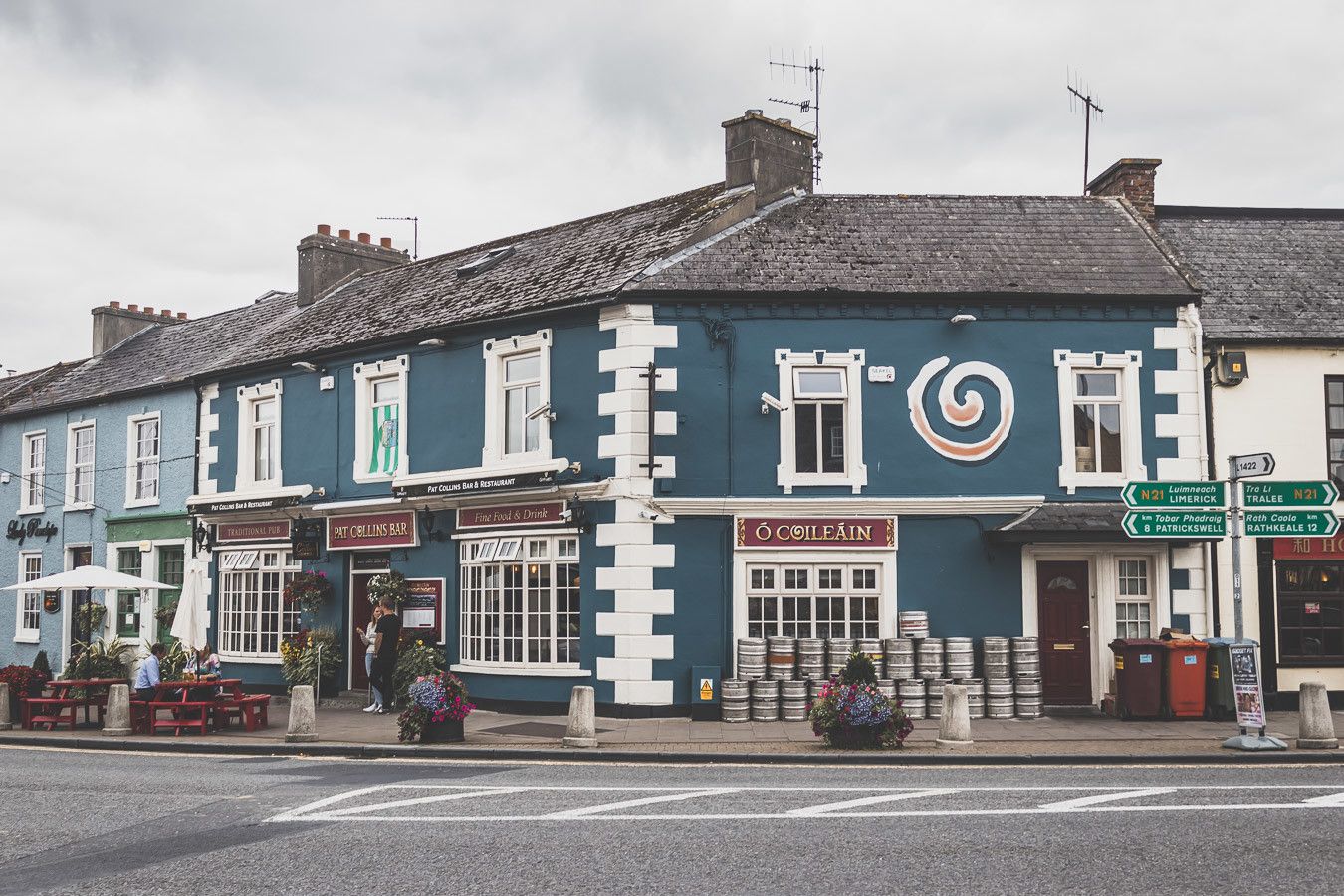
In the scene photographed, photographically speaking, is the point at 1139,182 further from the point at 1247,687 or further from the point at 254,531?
the point at 254,531

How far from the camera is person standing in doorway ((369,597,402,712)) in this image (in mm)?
18328

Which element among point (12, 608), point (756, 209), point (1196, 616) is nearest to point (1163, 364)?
point (1196, 616)

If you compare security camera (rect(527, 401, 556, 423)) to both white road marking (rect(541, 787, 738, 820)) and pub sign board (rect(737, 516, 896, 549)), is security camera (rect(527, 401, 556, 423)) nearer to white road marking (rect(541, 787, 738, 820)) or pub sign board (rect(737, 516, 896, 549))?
pub sign board (rect(737, 516, 896, 549))

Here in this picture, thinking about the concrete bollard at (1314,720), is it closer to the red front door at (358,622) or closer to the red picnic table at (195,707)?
the red picnic table at (195,707)

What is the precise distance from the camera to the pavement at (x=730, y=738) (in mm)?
13633

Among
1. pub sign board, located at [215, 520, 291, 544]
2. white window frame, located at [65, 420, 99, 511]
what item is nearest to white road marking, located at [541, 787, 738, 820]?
pub sign board, located at [215, 520, 291, 544]

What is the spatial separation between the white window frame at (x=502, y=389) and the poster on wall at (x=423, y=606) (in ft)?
7.82

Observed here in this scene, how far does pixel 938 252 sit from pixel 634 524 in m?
6.30

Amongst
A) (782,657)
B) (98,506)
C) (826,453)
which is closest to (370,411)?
(826,453)

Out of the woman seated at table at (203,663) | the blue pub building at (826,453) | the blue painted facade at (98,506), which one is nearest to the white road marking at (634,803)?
the blue pub building at (826,453)

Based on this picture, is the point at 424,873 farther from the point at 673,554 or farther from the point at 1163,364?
the point at 1163,364

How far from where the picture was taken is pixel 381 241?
89.2 ft

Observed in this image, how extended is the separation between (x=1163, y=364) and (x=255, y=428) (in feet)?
53.0

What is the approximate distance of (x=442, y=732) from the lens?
48.8ft
